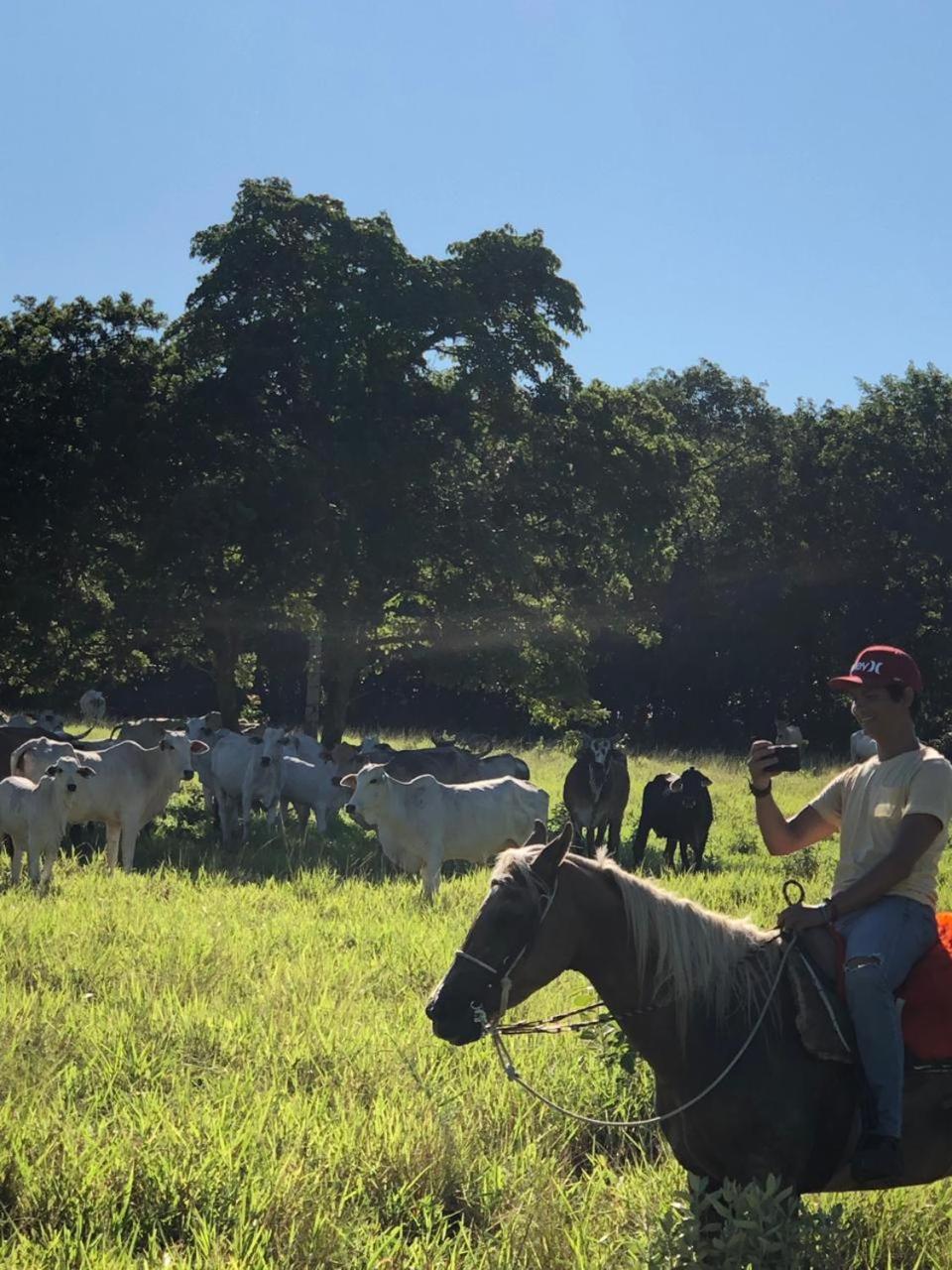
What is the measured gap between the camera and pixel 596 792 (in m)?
18.0

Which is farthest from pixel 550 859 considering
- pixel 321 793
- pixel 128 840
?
pixel 321 793

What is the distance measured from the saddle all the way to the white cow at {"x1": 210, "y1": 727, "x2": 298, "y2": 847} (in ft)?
45.0

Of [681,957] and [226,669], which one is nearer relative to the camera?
[681,957]

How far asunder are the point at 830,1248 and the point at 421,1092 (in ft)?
7.97

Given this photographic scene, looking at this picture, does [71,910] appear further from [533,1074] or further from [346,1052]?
[533,1074]

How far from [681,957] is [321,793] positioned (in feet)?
49.0

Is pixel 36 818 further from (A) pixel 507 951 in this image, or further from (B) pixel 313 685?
(B) pixel 313 685

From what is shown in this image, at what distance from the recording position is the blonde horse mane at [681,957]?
443cm

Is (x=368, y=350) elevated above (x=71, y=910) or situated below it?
above

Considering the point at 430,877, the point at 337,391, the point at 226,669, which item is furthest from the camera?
the point at 226,669

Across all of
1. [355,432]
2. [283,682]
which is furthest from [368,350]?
[283,682]

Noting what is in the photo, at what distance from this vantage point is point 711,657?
4384 centimetres

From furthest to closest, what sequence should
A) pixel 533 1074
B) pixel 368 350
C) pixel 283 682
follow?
pixel 283 682
pixel 368 350
pixel 533 1074

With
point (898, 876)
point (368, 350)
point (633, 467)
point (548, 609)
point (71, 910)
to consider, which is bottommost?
point (71, 910)
